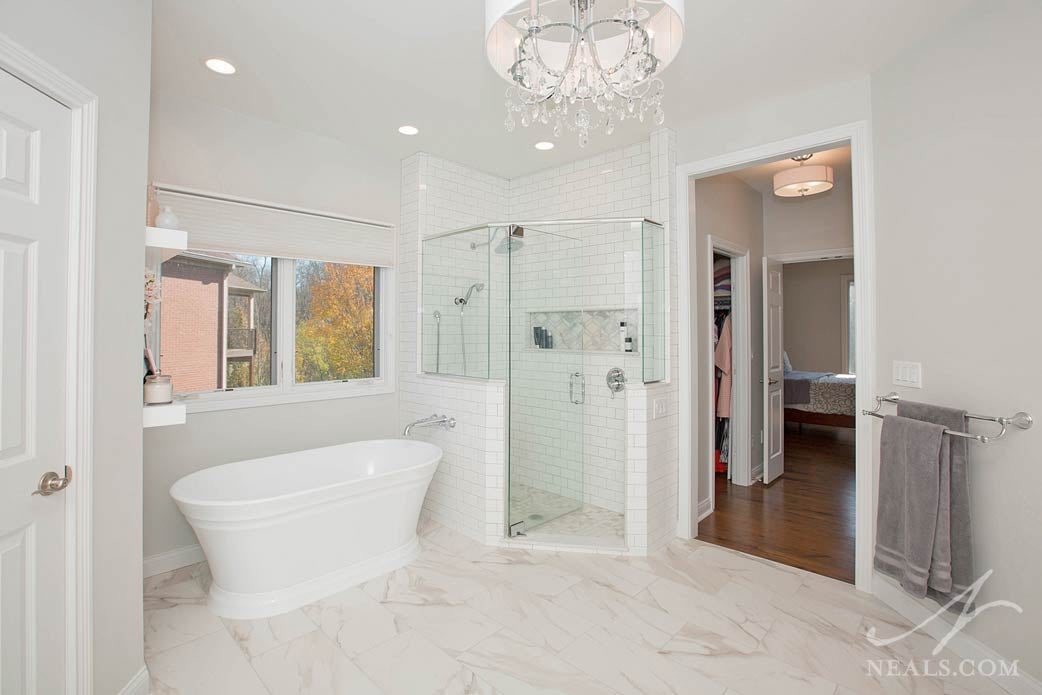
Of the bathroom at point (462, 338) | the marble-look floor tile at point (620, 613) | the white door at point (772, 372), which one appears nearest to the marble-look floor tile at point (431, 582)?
the bathroom at point (462, 338)

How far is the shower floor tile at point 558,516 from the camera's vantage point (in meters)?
3.33

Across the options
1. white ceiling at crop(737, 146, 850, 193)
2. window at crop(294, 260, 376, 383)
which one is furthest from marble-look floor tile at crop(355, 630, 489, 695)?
white ceiling at crop(737, 146, 850, 193)

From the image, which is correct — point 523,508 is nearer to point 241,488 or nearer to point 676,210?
point 241,488

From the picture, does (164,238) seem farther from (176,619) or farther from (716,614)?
(716,614)

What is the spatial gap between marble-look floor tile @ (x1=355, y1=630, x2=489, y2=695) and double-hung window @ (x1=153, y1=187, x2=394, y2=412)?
1851 mm

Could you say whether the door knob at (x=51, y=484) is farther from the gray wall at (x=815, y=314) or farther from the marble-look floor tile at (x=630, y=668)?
the gray wall at (x=815, y=314)

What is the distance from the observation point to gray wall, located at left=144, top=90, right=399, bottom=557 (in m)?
2.84

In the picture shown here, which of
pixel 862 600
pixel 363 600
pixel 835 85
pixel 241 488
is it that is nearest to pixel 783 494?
pixel 862 600

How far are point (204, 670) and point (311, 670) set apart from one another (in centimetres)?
43

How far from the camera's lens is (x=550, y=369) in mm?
3479

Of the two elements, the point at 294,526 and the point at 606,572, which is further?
the point at 606,572

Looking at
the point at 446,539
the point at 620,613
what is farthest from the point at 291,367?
the point at 620,613

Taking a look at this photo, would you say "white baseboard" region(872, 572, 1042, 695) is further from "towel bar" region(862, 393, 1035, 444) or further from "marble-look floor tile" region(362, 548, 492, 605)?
"marble-look floor tile" region(362, 548, 492, 605)

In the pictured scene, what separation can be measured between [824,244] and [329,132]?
14.9 ft
